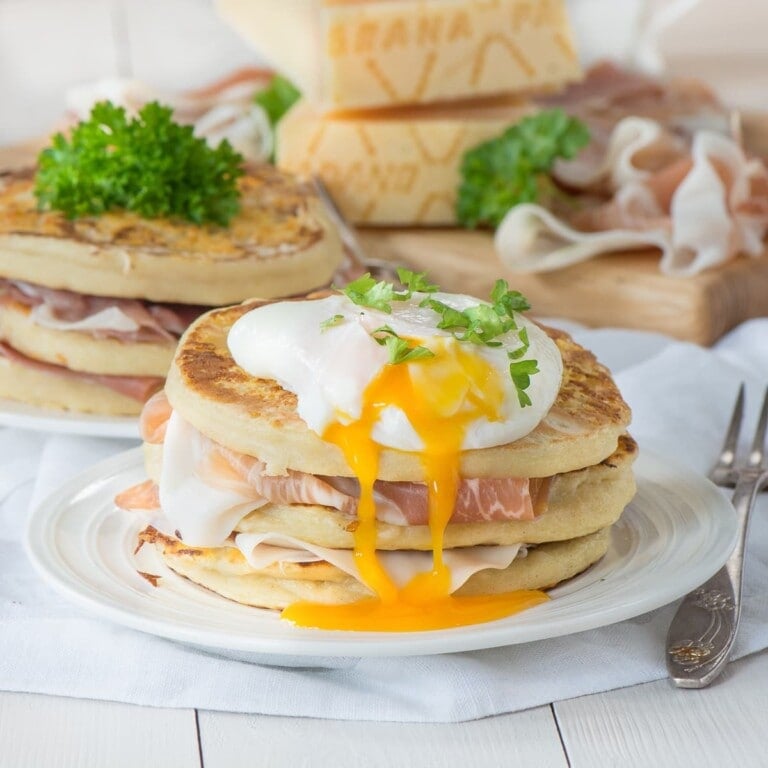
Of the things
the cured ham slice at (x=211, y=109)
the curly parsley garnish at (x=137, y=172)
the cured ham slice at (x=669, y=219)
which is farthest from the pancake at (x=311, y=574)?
the cured ham slice at (x=211, y=109)

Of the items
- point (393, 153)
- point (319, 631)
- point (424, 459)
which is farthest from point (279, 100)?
point (319, 631)

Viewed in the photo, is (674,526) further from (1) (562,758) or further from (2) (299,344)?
(2) (299,344)

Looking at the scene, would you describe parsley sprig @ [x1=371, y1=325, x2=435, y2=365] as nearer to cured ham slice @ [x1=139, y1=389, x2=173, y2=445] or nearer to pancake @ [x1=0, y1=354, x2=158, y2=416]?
cured ham slice @ [x1=139, y1=389, x2=173, y2=445]

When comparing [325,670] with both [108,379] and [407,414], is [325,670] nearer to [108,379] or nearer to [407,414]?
[407,414]

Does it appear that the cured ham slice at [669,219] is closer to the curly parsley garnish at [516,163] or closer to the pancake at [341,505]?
the curly parsley garnish at [516,163]

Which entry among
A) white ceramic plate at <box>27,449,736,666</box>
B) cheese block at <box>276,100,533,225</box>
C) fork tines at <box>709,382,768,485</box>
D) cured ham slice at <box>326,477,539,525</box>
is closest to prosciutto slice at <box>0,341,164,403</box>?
white ceramic plate at <box>27,449,736,666</box>

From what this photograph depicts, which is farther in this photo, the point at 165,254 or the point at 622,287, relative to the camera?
the point at 622,287

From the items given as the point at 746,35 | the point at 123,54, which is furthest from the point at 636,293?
the point at 123,54
